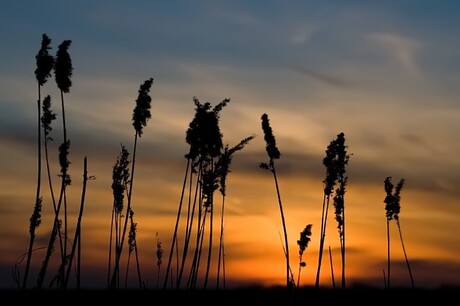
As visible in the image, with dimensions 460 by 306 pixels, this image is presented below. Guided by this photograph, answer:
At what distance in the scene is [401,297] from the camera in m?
44.4

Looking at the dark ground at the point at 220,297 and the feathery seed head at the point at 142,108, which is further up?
the feathery seed head at the point at 142,108

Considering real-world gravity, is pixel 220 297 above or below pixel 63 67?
below

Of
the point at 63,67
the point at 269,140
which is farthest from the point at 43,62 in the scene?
the point at 269,140

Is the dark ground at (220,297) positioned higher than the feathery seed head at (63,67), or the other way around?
the feathery seed head at (63,67)

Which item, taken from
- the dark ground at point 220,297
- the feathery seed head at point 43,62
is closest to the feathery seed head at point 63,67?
the feathery seed head at point 43,62

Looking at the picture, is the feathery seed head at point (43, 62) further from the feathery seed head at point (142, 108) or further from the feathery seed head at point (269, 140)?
the feathery seed head at point (269, 140)

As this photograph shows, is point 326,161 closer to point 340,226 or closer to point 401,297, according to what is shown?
point 340,226

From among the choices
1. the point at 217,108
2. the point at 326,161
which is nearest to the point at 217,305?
the point at 217,108

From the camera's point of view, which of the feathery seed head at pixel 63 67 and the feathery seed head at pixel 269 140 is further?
the feathery seed head at pixel 269 140

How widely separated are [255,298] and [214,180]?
6.30 metres

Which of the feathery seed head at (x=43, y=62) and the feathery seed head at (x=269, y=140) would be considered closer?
the feathery seed head at (x=43, y=62)

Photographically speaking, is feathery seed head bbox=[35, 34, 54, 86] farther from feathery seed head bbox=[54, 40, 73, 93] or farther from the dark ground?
the dark ground

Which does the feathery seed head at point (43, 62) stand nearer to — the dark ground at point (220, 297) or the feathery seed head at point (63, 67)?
the feathery seed head at point (63, 67)

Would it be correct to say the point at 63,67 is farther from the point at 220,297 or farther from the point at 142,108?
the point at 220,297
